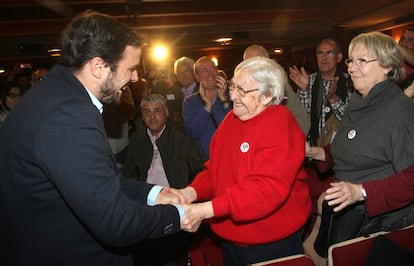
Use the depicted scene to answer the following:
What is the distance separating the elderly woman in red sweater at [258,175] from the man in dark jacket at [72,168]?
1.26 feet

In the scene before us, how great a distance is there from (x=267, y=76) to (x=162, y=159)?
1.47 meters

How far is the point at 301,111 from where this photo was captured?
2797 mm

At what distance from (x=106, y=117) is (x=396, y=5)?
7.17 metres

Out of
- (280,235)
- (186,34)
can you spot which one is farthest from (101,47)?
(186,34)

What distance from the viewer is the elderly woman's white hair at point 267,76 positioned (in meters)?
1.71

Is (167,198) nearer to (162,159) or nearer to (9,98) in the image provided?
(162,159)

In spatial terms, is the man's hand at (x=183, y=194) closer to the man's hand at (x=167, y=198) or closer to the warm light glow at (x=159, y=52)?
the man's hand at (x=167, y=198)

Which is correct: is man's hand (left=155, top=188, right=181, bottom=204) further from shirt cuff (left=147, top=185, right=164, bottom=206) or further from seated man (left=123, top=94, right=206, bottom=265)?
seated man (left=123, top=94, right=206, bottom=265)

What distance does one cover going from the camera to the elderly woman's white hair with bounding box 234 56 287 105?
1.71m

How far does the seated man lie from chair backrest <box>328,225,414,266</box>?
5.03ft

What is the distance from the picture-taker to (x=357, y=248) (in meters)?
1.53

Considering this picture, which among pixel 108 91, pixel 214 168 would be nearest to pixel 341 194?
pixel 214 168

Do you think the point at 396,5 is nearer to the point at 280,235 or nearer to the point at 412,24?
the point at 412,24

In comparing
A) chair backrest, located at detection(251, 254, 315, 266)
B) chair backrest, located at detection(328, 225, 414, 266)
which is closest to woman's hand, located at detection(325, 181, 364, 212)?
chair backrest, located at detection(328, 225, 414, 266)
